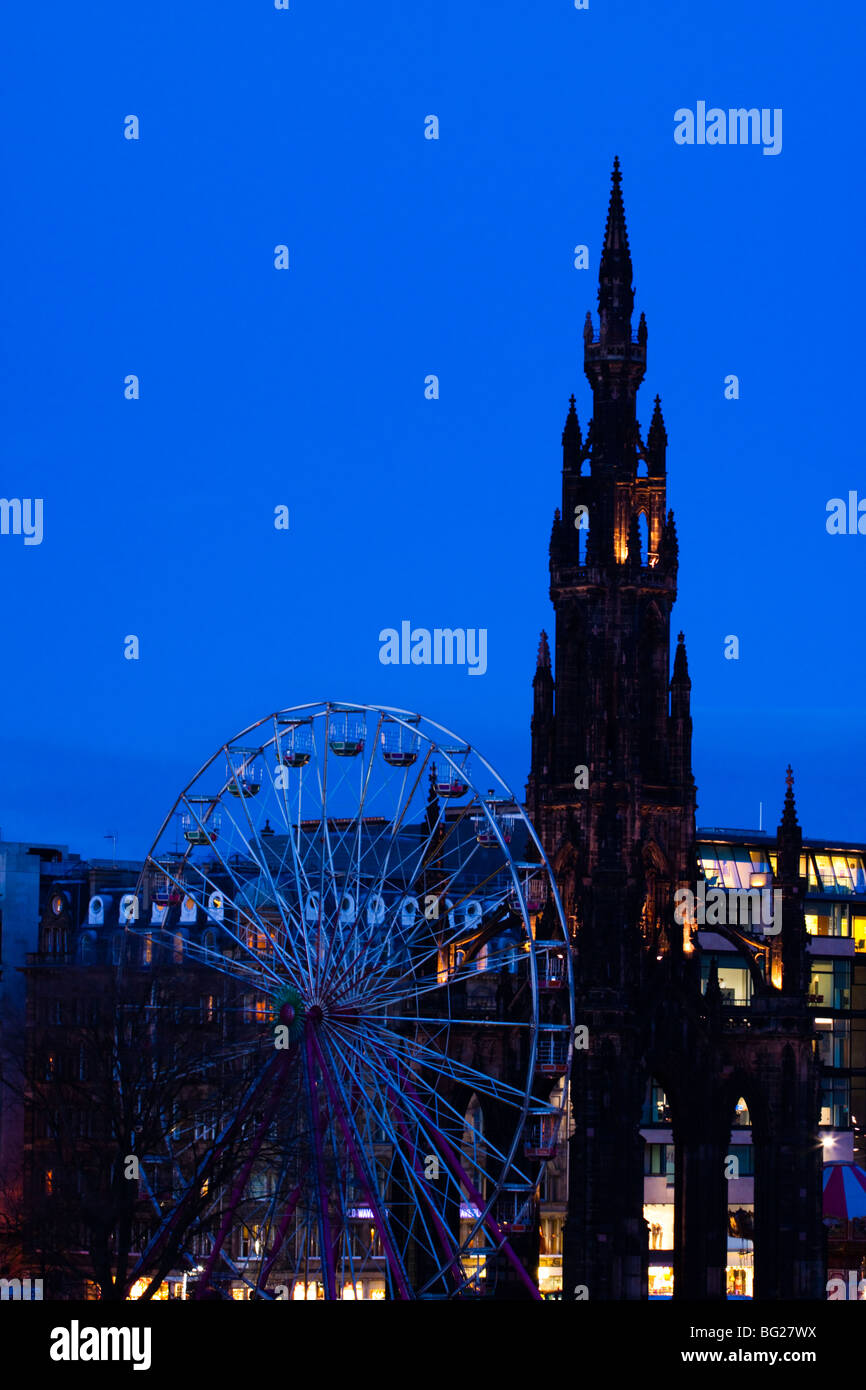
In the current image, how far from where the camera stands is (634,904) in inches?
5251

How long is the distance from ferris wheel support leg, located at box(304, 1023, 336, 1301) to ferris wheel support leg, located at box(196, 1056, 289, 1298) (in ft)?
3.52

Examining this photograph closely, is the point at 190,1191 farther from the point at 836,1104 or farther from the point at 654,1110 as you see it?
the point at 836,1104

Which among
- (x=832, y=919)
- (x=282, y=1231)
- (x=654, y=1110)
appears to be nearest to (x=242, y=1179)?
(x=282, y=1231)

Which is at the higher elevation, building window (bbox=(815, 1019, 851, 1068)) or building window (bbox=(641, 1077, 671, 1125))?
building window (bbox=(815, 1019, 851, 1068))

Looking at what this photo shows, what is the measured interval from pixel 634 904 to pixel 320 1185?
4492 cm

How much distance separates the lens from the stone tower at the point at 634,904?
5153 inches

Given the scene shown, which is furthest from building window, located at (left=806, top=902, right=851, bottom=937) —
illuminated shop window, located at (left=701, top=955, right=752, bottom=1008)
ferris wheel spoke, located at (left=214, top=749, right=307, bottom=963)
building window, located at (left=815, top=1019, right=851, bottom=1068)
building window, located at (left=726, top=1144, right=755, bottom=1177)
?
ferris wheel spoke, located at (left=214, top=749, right=307, bottom=963)

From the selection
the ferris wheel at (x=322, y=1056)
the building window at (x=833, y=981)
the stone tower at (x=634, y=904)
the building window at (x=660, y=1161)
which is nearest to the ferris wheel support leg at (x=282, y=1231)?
the ferris wheel at (x=322, y=1056)

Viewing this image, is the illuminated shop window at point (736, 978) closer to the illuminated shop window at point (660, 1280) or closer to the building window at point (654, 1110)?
the building window at point (654, 1110)

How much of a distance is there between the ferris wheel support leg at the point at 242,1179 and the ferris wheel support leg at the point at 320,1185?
1074mm

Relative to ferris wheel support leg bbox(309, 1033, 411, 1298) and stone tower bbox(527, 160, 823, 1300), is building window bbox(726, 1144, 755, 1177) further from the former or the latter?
ferris wheel support leg bbox(309, 1033, 411, 1298)

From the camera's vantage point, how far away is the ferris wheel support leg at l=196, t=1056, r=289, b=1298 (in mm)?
89250
